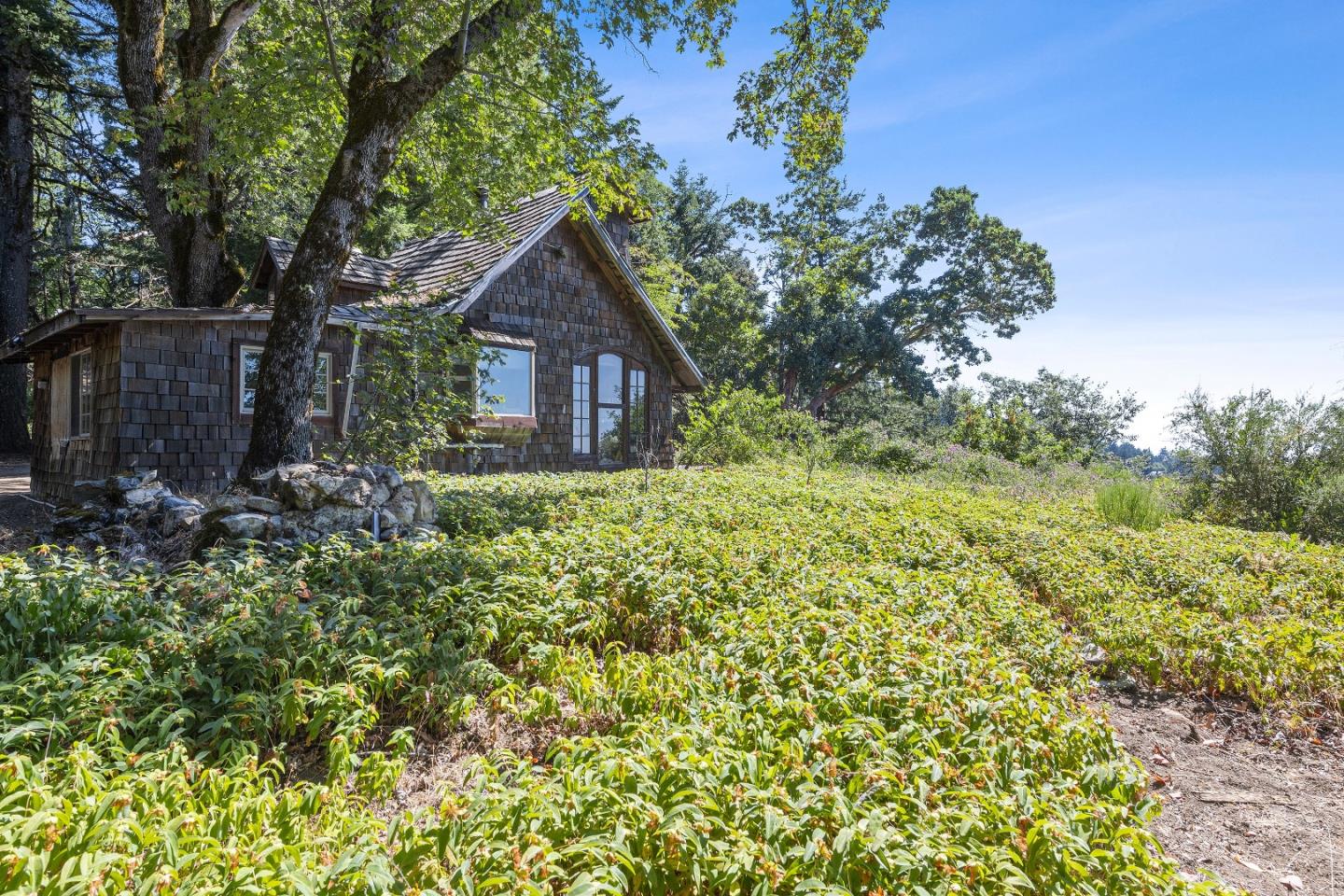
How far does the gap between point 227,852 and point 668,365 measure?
49.7ft

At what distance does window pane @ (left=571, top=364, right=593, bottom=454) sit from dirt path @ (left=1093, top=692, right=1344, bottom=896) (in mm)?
11633

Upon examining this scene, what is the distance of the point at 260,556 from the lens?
190 inches

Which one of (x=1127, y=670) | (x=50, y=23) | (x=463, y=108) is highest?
(x=50, y=23)

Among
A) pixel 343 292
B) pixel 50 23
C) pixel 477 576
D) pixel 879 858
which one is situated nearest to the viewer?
pixel 879 858

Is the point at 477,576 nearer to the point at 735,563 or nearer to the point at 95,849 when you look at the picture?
the point at 735,563

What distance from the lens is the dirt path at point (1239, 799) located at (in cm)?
305

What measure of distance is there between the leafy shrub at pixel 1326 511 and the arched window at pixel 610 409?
11.4 meters

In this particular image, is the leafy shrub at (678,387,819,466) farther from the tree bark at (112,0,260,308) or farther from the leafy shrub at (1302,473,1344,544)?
the tree bark at (112,0,260,308)

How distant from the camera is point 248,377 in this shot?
1105 centimetres

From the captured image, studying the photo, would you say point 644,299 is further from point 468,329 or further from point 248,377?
point 248,377

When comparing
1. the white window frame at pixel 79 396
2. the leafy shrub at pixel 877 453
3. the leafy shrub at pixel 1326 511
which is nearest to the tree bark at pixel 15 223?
the white window frame at pixel 79 396

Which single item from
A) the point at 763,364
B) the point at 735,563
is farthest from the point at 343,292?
the point at 763,364

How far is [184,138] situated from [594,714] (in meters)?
10.2

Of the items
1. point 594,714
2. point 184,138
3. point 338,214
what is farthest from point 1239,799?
point 184,138
